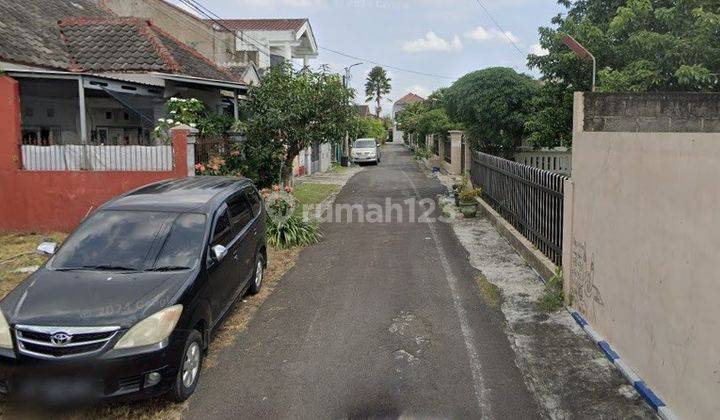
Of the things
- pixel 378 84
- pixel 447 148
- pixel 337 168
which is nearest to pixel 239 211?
pixel 447 148

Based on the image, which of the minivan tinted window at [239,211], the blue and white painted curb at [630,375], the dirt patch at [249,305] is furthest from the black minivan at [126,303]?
the blue and white painted curb at [630,375]

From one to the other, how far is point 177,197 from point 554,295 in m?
4.88

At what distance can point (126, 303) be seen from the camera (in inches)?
187

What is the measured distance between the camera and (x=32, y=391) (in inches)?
173

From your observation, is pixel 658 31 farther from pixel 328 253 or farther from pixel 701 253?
pixel 701 253

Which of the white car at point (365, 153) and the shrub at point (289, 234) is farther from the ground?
the white car at point (365, 153)

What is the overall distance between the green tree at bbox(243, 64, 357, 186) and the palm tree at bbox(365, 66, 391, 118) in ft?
262

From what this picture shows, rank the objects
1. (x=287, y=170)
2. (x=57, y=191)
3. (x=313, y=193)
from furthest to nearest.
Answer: (x=313, y=193) < (x=287, y=170) < (x=57, y=191)

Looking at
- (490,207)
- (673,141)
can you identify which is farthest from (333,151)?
(673,141)

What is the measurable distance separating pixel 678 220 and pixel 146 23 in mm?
15773

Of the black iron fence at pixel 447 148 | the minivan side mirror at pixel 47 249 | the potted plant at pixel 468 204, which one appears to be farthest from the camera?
the black iron fence at pixel 447 148

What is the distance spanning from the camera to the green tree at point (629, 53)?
9586mm

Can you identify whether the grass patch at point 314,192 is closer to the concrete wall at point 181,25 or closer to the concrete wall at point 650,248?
the concrete wall at point 181,25

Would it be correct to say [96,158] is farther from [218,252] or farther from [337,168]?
[337,168]
